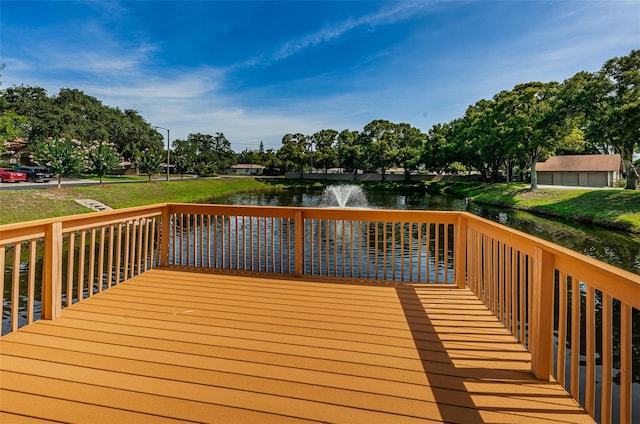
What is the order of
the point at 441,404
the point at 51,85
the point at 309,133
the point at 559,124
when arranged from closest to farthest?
the point at 441,404 → the point at 559,124 → the point at 51,85 → the point at 309,133

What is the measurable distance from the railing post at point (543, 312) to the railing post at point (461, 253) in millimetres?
1821

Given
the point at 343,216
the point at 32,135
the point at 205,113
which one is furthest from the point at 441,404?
the point at 32,135

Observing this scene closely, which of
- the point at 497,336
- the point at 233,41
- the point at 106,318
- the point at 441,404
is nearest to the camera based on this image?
the point at 441,404

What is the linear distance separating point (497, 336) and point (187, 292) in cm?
285

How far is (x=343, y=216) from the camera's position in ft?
13.9

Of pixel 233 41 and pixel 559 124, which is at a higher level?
pixel 233 41

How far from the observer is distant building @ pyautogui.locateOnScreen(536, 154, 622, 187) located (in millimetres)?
32562

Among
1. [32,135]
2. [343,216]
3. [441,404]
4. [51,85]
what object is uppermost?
[51,85]

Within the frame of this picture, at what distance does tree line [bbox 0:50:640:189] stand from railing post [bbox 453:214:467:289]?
1810 centimetres

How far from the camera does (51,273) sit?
9.62 feet

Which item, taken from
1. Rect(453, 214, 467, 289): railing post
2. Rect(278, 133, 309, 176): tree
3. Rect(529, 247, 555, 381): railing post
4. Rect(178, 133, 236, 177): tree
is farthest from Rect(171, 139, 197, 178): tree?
Rect(529, 247, 555, 381): railing post

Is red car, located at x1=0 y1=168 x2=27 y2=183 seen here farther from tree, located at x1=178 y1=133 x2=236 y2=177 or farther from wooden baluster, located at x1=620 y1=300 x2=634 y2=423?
wooden baluster, located at x1=620 y1=300 x2=634 y2=423

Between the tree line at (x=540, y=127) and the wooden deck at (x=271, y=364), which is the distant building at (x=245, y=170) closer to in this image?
the tree line at (x=540, y=127)

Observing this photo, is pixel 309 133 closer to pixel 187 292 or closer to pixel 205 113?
pixel 205 113
